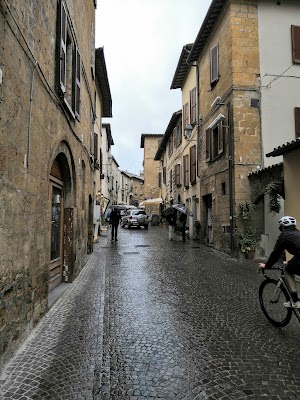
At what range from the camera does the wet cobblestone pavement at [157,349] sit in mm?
2961

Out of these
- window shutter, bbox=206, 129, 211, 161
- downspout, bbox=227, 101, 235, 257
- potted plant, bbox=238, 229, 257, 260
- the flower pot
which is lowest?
the flower pot

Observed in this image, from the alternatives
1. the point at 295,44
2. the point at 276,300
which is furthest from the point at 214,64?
the point at 276,300

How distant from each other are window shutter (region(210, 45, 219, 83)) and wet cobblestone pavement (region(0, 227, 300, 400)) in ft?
31.7

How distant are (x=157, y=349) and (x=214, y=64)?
1276 cm

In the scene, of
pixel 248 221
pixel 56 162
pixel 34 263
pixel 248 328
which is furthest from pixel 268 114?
pixel 34 263

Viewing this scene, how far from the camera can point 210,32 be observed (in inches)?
560

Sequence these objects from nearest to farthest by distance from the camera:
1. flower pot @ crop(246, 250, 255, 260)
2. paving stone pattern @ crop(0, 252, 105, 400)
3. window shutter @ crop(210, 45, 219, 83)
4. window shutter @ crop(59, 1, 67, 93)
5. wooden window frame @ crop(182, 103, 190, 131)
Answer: paving stone pattern @ crop(0, 252, 105, 400) < window shutter @ crop(59, 1, 67, 93) < flower pot @ crop(246, 250, 255, 260) < window shutter @ crop(210, 45, 219, 83) < wooden window frame @ crop(182, 103, 190, 131)

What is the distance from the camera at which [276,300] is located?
15.6ft

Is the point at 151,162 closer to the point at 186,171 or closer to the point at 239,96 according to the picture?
the point at 186,171

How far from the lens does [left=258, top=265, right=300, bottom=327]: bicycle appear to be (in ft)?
14.9

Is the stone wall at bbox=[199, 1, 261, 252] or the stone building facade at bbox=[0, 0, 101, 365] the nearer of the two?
the stone building facade at bbox=[0, 0, 101, 365]

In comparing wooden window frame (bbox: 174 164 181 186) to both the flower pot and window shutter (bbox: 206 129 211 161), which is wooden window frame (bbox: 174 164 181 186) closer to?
window shutter (bbox: 206 129 211 161)

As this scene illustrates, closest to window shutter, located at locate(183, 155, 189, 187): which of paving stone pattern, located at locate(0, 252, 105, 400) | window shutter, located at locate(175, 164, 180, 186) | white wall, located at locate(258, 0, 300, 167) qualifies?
window shutter, located at locate(175, 164, 180, 186)

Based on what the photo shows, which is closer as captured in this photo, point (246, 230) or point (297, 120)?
point (246, 230)
